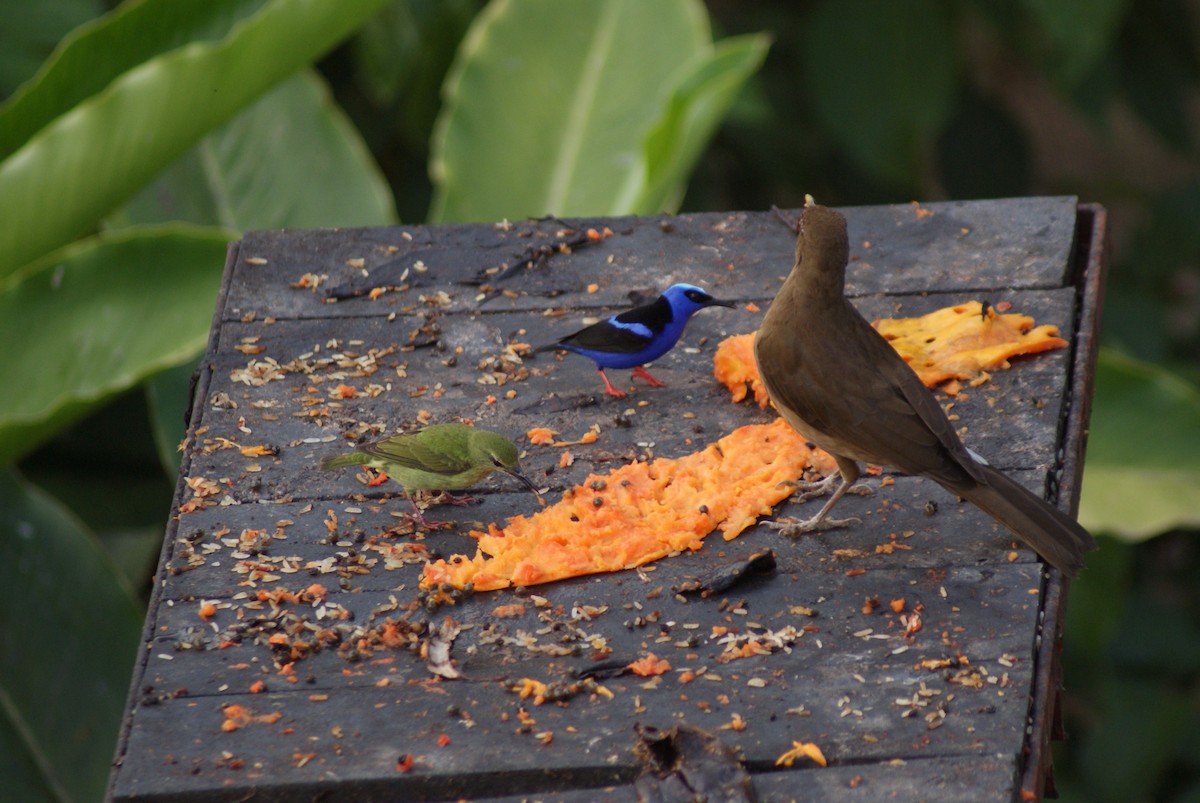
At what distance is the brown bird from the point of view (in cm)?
284

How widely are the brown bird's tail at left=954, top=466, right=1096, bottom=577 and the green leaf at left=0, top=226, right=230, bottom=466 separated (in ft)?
8.69

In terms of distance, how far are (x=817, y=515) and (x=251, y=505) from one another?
4.06ft

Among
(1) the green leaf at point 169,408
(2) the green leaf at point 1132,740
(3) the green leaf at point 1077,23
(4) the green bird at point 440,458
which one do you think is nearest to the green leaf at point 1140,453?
(3) the green leaf at point 1077,23

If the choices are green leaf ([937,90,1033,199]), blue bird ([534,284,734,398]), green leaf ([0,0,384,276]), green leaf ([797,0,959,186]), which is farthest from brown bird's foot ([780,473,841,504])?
green leaf ([937,90,1033,199])

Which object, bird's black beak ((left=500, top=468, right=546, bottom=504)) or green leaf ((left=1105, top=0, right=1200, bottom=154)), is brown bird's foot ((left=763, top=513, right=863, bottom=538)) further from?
green leaf ((left=1105, top=0, right=1200, bottom=154))

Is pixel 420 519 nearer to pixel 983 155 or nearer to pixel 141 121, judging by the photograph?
pixel 141 121

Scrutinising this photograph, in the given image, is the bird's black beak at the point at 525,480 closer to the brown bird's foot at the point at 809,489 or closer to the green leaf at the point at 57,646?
the brown bird's foot at the point at 809,489

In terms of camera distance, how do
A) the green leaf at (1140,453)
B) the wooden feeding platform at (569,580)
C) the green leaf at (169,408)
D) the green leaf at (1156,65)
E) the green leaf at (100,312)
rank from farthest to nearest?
the green leaf at (1156,65)
the green leaf at (169,408)
the green leaf at (1140,453)
the green leaf at (100,312)
the wooden feeding platform at (569,580)

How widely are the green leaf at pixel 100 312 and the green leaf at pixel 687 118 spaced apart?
5.08 feet

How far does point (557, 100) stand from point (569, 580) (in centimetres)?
359

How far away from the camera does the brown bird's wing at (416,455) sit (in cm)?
302

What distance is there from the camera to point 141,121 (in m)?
4.70

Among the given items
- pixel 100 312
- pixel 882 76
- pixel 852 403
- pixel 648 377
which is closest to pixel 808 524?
pixel 852 403

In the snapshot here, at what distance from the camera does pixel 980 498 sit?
2.87m
